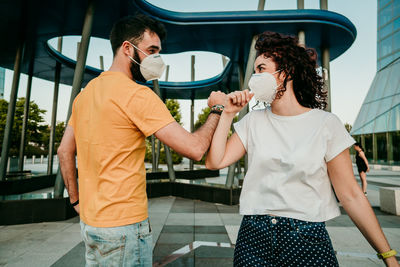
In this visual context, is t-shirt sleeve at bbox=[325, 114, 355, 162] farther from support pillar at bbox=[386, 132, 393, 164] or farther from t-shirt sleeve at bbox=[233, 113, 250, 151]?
support pillar at bbox=[386, 132, 393, 164]

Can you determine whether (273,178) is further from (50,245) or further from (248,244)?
(50,245)

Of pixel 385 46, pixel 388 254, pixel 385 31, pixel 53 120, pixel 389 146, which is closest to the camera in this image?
pixel 388 254

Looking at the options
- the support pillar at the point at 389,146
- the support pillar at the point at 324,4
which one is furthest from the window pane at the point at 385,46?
the support pillar at the point at 324,4

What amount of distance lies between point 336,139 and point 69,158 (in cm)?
181

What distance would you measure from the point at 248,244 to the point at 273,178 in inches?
16.0

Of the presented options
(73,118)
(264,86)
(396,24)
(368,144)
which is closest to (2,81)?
(73,118)

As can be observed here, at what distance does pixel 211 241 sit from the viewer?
171 inches

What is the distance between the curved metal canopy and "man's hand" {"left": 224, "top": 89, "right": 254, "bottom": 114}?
19.9ft

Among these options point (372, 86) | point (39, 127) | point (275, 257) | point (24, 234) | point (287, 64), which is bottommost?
point (24, 234)

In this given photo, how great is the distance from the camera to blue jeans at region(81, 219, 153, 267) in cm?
139

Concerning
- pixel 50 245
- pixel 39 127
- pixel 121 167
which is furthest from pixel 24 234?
pixel 39 127

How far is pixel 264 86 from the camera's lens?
1598mm

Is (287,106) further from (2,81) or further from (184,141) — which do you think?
(2,81)

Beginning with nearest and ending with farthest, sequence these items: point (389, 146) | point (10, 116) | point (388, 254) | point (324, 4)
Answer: point (388, 254) < point (324, 4) < point (10, 116) < point (389, 146)
